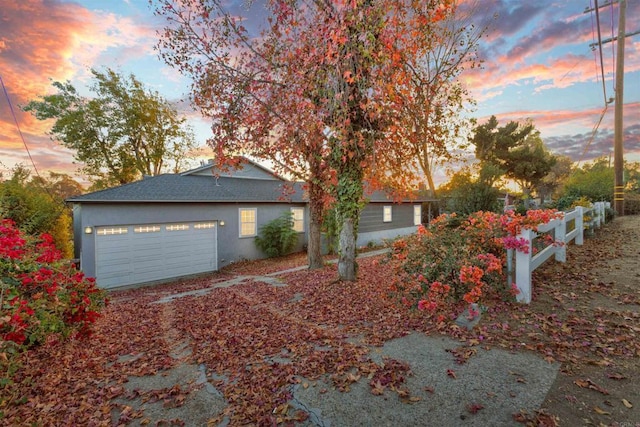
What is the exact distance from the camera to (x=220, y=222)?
13062 mm

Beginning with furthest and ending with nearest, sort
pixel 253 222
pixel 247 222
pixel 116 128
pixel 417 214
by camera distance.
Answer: pixel 116 128, pixel 417 214, pixel 253 222, pixel 247 222

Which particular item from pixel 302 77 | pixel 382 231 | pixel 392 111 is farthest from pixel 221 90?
pixel 382 231

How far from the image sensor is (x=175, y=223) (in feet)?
38.8

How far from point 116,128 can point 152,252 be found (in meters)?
17.4

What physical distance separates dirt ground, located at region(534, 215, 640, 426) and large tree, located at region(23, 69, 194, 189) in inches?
1090

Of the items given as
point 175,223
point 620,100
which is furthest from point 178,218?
point 620,100

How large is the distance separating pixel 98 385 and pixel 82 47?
11.1 m

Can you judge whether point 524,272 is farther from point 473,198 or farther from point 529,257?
point 473,198

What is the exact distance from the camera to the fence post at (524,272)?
14.7ft

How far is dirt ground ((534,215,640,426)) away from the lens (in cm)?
242

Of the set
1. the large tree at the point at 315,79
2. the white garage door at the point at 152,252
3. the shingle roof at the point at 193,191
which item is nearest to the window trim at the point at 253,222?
the shingle roof at the point at 193,191

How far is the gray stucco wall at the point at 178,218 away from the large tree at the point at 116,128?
15.2m

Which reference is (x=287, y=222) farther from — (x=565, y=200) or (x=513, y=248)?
(x=565, y=200)

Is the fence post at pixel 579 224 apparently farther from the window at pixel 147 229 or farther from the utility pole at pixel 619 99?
the window at pixel 147 229
